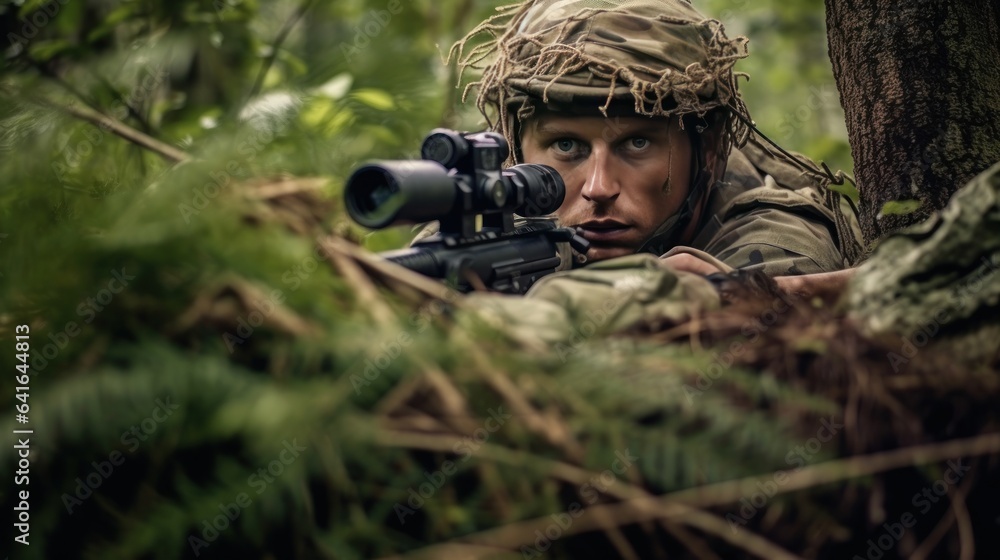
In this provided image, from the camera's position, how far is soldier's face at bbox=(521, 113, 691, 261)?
289 cm

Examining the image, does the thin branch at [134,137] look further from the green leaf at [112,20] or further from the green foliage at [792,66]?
the green foliage at [792,66]

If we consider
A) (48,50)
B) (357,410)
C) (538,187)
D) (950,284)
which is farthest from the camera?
(48,50)

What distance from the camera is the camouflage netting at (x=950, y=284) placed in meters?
1.42

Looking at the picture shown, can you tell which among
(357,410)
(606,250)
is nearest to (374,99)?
(606,250)

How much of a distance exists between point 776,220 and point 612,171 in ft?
1.78

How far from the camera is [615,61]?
2.84 metres

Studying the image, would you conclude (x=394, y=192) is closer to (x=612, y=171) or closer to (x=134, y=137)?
(x=134, y=137)

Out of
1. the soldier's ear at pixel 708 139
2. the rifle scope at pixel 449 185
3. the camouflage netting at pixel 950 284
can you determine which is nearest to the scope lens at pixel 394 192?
the rifle scope at pixel 449 185

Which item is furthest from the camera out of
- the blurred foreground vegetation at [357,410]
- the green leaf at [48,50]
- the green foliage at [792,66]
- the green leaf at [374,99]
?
the green foliage at [792,66]

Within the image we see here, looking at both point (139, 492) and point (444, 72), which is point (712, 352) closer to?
point (139, 492)

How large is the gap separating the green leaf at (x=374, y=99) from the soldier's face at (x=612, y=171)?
51 cm

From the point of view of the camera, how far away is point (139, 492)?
1.22 metres

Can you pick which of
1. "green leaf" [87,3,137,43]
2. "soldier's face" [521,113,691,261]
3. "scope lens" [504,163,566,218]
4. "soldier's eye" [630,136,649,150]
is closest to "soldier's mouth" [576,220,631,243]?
"soldier's face" [521,113,691,261]

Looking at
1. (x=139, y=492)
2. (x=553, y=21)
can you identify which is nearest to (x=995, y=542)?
(x=139, y=492)
